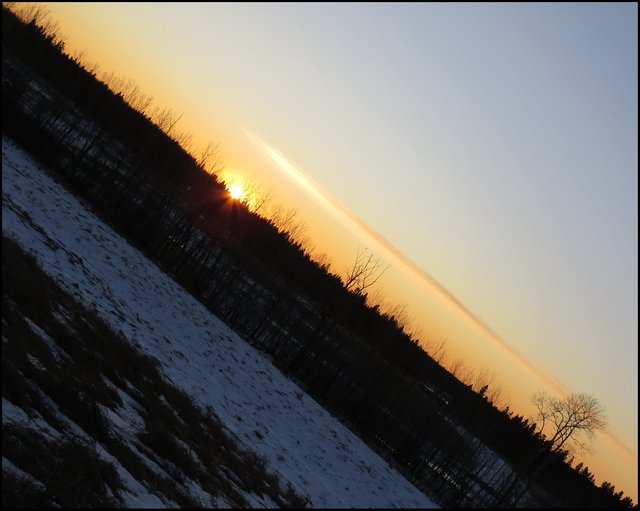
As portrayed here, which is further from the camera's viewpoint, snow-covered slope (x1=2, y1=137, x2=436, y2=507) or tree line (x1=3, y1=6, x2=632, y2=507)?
tree line (x1=3, y1=6, x2=632, y2=507)

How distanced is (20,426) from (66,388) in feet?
→ 5.87

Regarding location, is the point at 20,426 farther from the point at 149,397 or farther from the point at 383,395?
the point at 383,395

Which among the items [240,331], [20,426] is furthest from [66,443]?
[240,331]

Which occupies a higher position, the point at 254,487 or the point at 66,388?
the point at 66,388

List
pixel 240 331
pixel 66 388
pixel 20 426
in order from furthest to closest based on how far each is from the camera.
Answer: pixel 240 331 < pixel 66 388 < pixel 20 426

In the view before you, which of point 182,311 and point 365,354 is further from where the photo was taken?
point 365,354

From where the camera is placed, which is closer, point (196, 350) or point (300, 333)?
point (196, 350)

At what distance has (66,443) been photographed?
634 centimetres

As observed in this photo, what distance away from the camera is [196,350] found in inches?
787

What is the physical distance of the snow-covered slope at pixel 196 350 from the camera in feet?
50.5

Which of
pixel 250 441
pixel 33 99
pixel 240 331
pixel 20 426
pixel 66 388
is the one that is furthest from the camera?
pixel 33 99

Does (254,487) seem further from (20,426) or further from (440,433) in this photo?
(440,433)

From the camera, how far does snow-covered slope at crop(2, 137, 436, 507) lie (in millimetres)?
15383

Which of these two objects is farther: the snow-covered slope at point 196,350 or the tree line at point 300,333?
the tree line at point 300,333
